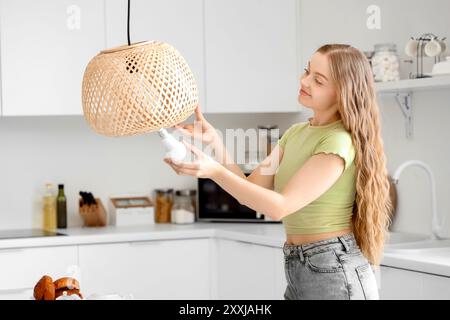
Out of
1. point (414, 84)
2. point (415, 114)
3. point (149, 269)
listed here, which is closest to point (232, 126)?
point (149, 269)

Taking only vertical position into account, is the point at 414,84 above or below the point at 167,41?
below

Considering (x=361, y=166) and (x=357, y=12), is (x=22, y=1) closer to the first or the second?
(x=357, y=12)

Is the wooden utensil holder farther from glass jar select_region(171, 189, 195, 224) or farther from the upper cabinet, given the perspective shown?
the upper cabinet

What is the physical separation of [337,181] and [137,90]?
77 centimetres

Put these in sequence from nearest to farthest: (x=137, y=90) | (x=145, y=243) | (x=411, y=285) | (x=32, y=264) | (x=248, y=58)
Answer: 1. (x=137, y=90)
2. (x=411, y=285)
3. (x=32, y=264)
4. (x=145, y=243)
5. (x=248, y=58)

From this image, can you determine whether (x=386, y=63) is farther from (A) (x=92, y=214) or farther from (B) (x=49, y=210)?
(B) (x=49, y=210)

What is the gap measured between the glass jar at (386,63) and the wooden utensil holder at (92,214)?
63.4 inches

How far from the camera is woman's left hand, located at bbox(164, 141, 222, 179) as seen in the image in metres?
1.99

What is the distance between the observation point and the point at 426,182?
12.7 ft

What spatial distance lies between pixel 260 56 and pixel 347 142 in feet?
7.68

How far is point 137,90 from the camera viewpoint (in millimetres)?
1721

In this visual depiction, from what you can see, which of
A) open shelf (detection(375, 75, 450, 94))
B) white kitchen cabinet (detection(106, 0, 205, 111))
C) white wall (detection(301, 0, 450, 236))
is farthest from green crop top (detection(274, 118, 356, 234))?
white kitchen cabinet (detection(106, 0, 205, 111))

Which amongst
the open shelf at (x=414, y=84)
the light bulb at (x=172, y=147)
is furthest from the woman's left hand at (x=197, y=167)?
the open shelf at (x=414, y=84)

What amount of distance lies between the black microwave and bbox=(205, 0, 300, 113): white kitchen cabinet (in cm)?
44
